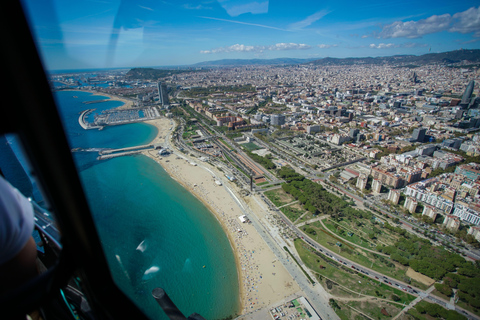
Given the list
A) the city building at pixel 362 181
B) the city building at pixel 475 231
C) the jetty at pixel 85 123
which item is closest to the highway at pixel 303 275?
the city building at pixel 475 231

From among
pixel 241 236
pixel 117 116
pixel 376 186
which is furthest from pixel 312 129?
pixel 117 116

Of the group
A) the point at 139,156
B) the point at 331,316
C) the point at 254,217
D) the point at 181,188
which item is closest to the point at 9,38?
the point at 331,316

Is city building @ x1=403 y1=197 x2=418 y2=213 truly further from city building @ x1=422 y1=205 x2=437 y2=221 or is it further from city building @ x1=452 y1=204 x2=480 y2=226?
city building @ x1=452 y1=204 x2=480 y2=226

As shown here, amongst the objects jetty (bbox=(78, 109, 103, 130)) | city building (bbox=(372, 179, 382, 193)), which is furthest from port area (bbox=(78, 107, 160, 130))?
city building (bbox=(372, 179, 382, 193))

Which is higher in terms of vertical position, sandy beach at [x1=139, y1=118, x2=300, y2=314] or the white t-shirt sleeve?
the white t-shirt sleeve

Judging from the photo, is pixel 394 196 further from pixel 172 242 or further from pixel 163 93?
pixel 163 93

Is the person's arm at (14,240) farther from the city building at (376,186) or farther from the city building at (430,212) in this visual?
the city building at (376,186)

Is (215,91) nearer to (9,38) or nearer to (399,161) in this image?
(399,161)
